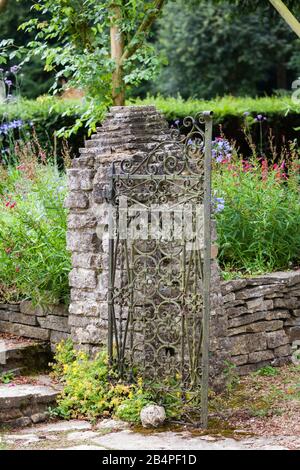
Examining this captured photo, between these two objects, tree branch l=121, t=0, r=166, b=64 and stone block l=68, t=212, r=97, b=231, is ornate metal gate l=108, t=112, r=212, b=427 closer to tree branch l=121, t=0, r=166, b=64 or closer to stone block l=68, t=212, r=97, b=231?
stone block l=68, t=212, r=97, b=231

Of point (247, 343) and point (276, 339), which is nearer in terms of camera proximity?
point (247, 343)

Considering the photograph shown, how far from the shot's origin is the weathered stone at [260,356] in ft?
20.4

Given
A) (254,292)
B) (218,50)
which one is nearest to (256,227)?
(254,292)

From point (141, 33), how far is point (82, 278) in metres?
3.49

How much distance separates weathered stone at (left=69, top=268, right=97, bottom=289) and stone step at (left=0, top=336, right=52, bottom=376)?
0.60 metres

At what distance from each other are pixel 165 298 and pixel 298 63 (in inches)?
588

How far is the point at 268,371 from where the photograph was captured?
20.4 ft

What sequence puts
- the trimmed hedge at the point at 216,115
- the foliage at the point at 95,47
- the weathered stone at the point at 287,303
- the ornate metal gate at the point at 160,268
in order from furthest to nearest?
the trimmed hedge at the point at 216,115 < the foliage at the point at 95,47 < the weathered stone at the point at 287,303 < the ornate metal gate at the point at 160,268

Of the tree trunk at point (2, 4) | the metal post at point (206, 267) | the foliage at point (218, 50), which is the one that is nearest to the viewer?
the metal post at point (206, 267)

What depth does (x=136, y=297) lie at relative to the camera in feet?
17.7

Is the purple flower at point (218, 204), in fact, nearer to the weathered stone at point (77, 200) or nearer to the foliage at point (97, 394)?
the weathered stone at point (77, 200)

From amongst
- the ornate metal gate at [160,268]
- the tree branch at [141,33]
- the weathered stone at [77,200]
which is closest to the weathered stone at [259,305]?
the ornate metal gate at [160,268]

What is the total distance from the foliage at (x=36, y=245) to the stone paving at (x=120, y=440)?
4.37ft

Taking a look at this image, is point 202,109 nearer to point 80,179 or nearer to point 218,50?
point 80,179
